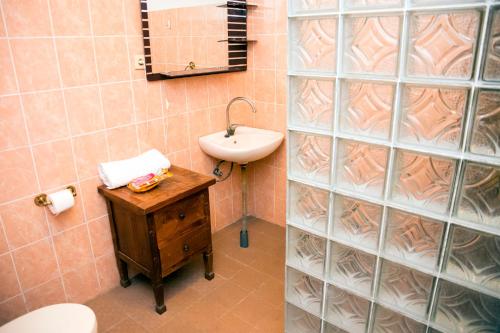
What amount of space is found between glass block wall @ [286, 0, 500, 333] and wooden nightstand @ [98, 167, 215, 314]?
33.7 inches

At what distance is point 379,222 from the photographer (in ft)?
4.10

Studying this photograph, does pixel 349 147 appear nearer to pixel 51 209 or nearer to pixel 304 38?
pixel 304 38

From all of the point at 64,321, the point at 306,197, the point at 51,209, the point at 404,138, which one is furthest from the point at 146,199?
the point at 404,138

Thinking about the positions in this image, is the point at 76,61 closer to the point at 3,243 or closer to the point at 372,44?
the point at 3,243

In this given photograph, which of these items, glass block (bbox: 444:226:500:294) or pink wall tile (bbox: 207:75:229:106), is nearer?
glass block (bbox: 444:226:500:294)

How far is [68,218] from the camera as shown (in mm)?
2076

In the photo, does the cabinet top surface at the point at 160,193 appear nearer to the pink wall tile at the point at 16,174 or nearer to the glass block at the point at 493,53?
the pink wall tile at the point at 16,174

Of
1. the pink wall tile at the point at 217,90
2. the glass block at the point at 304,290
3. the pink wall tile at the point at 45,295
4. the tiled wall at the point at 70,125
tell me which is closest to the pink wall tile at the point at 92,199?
the tiled wall at the point at 70,125

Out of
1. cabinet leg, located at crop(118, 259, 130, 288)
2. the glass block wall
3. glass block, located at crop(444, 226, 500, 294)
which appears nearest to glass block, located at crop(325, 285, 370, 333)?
the glass block wall

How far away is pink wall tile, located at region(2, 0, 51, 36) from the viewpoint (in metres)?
1.69

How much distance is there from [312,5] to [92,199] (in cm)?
168

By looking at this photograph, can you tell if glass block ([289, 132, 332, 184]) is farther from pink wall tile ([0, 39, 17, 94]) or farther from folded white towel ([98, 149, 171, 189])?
pink wall tile ([0, 39, 17, 94])

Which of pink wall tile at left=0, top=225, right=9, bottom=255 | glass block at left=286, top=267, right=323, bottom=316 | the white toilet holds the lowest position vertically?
the white toilet

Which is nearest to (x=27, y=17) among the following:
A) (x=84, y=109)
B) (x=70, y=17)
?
(x=70, y=17)
